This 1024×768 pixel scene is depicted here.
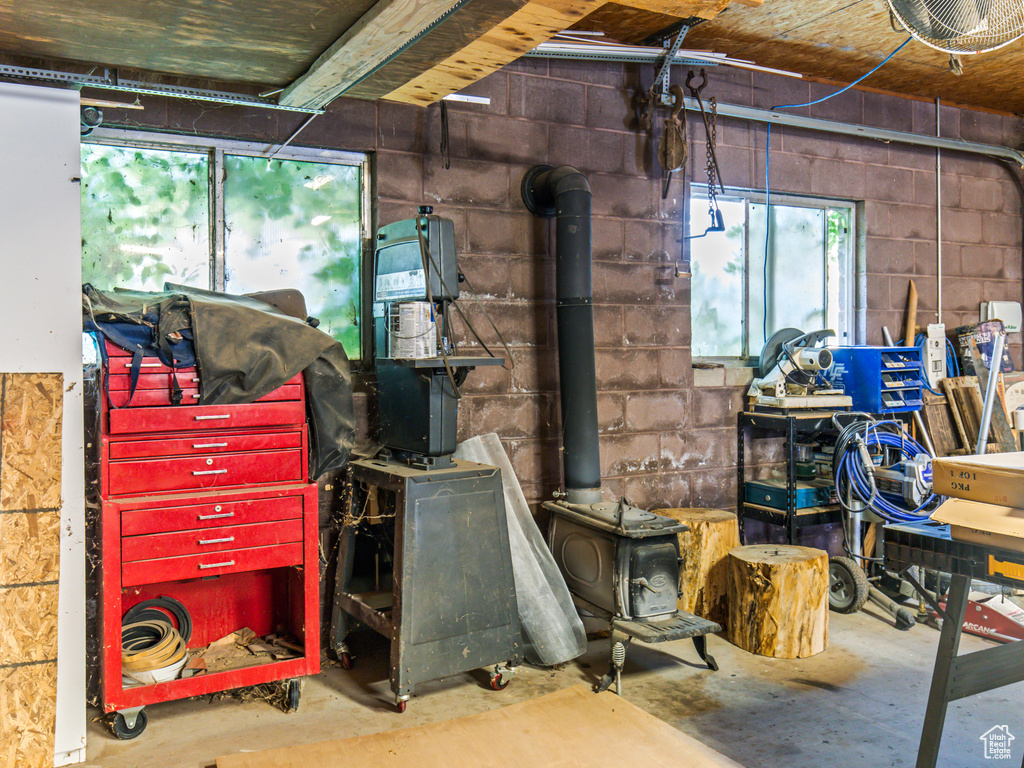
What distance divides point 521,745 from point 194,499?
1324 millimetres

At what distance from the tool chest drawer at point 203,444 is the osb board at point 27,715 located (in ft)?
2.30

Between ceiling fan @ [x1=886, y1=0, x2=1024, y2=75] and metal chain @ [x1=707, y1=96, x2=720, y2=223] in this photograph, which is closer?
ceiling fan @ [x1=886, y1=0, x2=1024, y2=75]

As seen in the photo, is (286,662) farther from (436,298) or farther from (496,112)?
(496,112)

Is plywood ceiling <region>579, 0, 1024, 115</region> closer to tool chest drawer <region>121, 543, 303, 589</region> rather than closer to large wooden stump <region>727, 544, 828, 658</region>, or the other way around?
large wooden stump <region>727, 544, 828, 658</region>

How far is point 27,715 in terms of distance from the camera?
2.42 metres

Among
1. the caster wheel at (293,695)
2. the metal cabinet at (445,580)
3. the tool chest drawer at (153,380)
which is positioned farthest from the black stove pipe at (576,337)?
the tool chest drawer at (153,380)

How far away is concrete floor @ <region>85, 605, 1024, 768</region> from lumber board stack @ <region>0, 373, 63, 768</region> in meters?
A: 0.24

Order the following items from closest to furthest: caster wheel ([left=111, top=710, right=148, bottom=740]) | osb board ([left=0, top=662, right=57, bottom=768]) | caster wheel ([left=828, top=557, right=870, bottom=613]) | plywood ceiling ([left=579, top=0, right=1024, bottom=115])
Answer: osb board ([left=0, top=662, right=57, bottom=768]) → caster wheel ([left=111, top=710, right=148, bottom=740]) → plywood ceiling ([left=579, top=0, right=1024, bottom=115]) → caster wheel ([left=828, top=557, right=870, bottom=613])

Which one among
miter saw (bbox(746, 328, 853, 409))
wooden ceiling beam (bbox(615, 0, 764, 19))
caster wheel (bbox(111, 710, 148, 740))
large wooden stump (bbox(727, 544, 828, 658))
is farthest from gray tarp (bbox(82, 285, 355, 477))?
miter saw (bbox(746, 328, 853, 409))

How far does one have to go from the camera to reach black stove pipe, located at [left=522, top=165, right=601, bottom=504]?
3.46 meters

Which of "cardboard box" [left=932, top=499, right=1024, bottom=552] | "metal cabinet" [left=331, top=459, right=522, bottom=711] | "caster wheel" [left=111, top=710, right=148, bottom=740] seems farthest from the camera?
"metal cabinet" [left=331, top=459, right=522, bottom=711]

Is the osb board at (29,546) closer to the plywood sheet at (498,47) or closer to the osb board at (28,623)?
the osb board at (28,623)

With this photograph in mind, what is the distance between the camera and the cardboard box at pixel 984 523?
1818mm

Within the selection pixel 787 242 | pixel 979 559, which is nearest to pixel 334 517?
pixel 979 559
